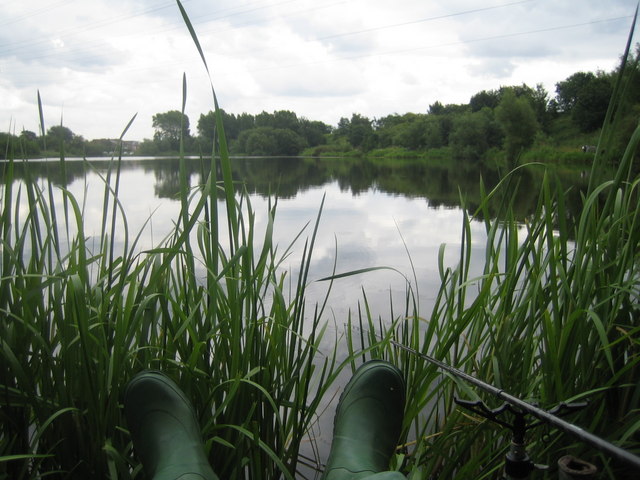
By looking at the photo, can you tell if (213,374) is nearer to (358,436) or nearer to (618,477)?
(358,436)

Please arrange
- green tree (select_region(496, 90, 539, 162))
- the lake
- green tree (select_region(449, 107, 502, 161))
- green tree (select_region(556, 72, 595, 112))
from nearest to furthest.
→ the lake, green tree (select_region(496, 90, 539, 162)), green tree (select_region(449, 107, 502, 161)), green tree (select_region(556, 72, 595, 112))

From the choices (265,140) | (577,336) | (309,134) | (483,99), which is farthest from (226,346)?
(483,99)

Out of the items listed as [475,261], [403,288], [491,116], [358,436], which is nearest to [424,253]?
[475,261]

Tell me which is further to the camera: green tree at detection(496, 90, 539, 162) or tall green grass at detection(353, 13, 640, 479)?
green tree at detection(496, 90, 539, 162)

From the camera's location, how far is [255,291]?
90cm

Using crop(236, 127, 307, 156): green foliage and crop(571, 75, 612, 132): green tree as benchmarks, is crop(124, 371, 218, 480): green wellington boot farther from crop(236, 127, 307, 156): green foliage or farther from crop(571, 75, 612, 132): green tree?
crop(236, 127, 307, 156): green foliage

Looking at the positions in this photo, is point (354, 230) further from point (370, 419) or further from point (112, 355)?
point (112, 355)

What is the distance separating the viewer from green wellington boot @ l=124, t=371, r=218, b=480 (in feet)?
2.61

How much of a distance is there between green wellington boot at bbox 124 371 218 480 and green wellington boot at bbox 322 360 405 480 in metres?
0.26

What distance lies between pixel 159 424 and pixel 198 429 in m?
0.07

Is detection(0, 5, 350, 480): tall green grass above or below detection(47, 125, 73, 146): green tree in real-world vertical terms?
below

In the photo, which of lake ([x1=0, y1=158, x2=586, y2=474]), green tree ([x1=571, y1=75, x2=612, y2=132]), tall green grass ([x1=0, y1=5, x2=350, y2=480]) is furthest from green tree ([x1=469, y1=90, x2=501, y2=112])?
tall green grass ([x1=0, y1=5, x2=350, y2=480])

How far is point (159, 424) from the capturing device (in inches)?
32.7

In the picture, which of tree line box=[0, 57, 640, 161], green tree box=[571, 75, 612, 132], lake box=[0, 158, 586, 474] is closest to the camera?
lake box=[0, 158, 586, 474]
